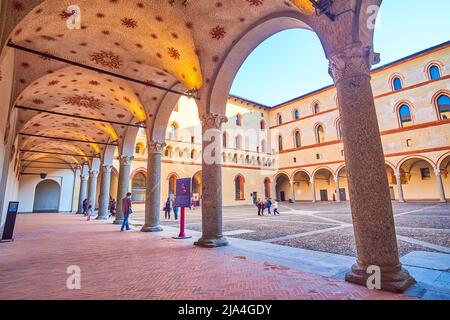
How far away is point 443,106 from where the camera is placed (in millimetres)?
20469

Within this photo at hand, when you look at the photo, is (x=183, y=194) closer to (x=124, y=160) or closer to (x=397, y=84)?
(x=124, y=160)

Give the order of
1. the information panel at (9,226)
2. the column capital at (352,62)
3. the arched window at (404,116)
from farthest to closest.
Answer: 1. the arched window at (404,116)
2. the information panel at (9,226)
3. the column capital at (352,62)

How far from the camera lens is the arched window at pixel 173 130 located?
24858mm

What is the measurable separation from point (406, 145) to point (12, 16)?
27555 millimetres

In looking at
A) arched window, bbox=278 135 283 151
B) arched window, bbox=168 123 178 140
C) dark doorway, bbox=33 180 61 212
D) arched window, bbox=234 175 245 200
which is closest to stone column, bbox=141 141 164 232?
arched window, bbox=168 123 178 140

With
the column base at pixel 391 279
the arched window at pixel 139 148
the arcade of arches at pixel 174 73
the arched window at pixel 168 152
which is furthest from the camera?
the arched window at pixel 168 152

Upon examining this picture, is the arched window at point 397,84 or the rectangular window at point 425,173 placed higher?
the arched window at point 397,84

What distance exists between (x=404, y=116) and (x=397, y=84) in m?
3.30

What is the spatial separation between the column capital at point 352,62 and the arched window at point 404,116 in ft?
80.0

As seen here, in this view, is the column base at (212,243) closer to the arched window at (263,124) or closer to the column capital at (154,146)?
the column capital at (154,146)

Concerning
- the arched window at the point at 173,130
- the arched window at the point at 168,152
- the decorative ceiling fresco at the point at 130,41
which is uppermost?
the arched window at the point at 173,130

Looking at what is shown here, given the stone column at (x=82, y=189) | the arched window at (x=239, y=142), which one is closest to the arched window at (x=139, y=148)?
the stone column at (x=82, y=189)

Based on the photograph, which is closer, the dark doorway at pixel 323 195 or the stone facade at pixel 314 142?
the stone facade at pixel 314 142

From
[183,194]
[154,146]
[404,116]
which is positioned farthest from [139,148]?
[404,116]
